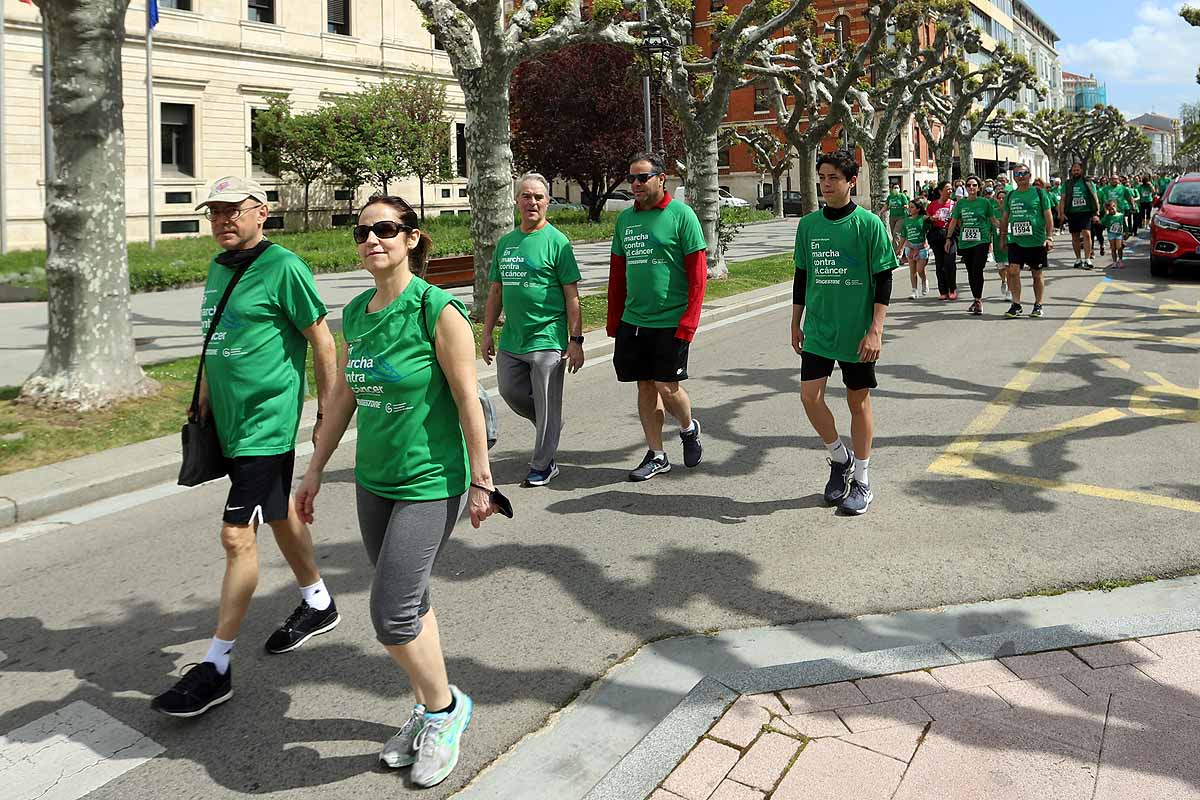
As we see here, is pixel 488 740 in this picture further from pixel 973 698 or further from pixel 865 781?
pixel 973 698

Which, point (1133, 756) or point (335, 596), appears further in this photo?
point (335, 596)

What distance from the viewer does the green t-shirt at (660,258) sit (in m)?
6.21

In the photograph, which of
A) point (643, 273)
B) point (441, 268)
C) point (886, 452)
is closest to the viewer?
point (643, 273)

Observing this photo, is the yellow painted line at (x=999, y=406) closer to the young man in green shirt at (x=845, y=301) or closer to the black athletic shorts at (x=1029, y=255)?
the black athletic shorts at (x=1029, y=255)

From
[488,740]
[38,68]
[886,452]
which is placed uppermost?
[38,68]

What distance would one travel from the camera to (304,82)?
37.9 m

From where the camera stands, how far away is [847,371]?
223 inches

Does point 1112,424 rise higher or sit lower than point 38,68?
lower

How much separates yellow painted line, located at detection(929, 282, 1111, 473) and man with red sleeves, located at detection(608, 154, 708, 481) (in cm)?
185

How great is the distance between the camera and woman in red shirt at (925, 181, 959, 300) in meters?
15.9

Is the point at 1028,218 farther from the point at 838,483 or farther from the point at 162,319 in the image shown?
the point at 162,319

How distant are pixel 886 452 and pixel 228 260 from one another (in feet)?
15.3

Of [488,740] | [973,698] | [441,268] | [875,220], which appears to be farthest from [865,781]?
[441,268]

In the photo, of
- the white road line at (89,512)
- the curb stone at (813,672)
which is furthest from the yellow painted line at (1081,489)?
the white road line at (89,512)
